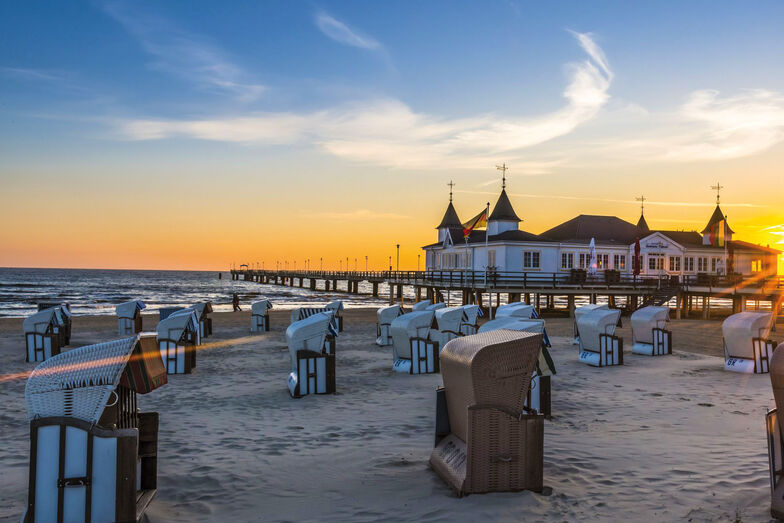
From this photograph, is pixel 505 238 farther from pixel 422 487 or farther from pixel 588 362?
pixel 422 487

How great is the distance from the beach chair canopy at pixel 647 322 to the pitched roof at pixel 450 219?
3693 cm

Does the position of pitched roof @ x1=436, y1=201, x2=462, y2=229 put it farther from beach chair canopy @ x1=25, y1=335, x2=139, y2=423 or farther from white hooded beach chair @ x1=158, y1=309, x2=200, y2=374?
beach chair canopy @ x1=25, y1=335, x2=139, y2=423

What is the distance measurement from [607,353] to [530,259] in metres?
28.2

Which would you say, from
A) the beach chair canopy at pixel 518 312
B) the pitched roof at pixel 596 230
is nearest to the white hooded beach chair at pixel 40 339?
the beach chair canopy at pixel 518 312

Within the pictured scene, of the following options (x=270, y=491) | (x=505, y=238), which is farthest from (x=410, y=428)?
(x=505, y=238)

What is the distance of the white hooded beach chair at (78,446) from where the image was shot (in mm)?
4801

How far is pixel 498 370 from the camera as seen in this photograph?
591 centimetres

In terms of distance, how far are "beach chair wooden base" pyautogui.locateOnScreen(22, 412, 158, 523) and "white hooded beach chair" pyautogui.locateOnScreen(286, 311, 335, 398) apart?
248 inches

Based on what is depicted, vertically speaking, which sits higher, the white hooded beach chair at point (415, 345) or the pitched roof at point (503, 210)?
the pitched roof at point (503, 210)

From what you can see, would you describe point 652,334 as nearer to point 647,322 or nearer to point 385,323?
point 647,322

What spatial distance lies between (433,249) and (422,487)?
48.7m

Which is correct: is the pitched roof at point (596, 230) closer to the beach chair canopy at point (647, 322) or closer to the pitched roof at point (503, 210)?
the pitched roof at point (503, 210)

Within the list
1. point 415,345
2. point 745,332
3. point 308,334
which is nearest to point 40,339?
point 308,334

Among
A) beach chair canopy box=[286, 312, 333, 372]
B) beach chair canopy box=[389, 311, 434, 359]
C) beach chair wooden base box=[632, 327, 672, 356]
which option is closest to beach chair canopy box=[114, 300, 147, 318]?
beach chair canopy box=[389, 311, 434, 359]
